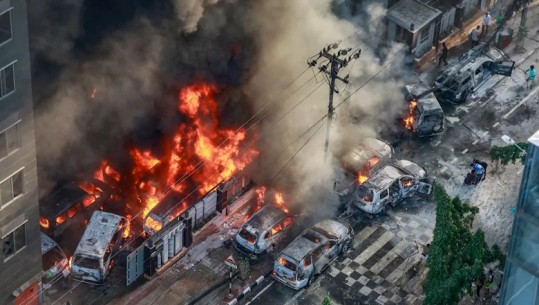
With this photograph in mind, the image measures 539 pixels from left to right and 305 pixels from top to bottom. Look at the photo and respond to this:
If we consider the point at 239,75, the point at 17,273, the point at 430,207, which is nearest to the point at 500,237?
the point at 430,207

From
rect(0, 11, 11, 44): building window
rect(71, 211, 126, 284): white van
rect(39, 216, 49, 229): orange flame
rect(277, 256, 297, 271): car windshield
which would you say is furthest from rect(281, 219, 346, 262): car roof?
rect(0, 11, 11, 44): building window

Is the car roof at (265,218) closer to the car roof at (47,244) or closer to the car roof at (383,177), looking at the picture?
the car roof at (383,177)

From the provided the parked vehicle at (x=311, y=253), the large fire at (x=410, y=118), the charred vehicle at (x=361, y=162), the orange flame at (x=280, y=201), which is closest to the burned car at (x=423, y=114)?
the large fire at (x=410, y=118)

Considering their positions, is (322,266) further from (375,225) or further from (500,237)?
(500,237)

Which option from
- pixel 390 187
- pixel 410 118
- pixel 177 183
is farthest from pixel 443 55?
pixel 177 183

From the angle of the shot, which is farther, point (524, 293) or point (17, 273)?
point (17, 273)

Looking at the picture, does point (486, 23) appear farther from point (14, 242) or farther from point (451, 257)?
point (14, 242)

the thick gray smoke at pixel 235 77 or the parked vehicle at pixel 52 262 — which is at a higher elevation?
the thick gray smoke at pixel 235 77
